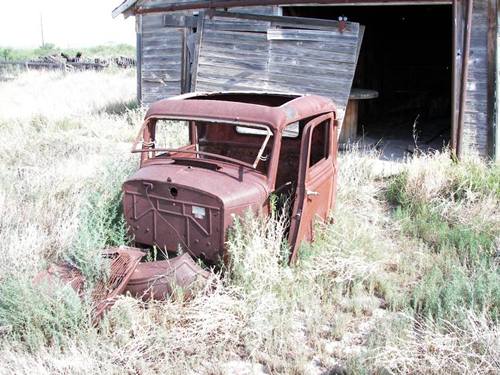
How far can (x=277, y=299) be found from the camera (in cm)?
370

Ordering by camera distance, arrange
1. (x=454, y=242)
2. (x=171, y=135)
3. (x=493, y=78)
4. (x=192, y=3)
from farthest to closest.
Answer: (x=192, y=3)
(x=171, y=135)
(x=493, y=78)
(x=454, y=242)

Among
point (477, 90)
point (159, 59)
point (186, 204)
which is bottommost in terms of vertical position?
point (186, 204)

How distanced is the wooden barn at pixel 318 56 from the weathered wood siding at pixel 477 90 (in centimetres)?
1

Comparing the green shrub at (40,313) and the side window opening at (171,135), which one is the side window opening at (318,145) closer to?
the side window opening at (171,135)

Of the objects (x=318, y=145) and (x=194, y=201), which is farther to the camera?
(x=318, y=145)

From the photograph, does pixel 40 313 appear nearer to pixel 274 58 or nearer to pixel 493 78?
pixel 274 58

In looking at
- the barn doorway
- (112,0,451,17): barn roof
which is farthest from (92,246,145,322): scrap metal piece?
the barn doorway

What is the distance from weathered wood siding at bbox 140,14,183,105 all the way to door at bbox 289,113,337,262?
618 cm

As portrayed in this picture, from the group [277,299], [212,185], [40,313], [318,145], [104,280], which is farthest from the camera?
[318,145]

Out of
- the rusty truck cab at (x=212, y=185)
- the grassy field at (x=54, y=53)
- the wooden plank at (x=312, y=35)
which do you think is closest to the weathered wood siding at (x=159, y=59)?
the wooden plank at (x=312, y=35)

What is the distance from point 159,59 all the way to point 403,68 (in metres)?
7.83

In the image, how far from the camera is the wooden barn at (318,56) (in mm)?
7711

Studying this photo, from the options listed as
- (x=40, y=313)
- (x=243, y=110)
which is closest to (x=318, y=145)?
(x=243, y=110)

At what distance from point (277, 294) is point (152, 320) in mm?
939
